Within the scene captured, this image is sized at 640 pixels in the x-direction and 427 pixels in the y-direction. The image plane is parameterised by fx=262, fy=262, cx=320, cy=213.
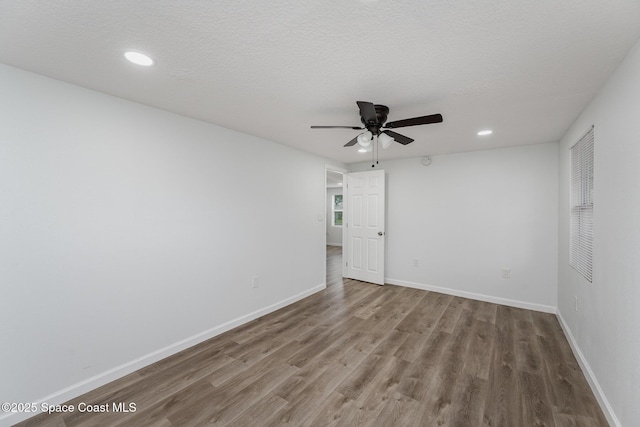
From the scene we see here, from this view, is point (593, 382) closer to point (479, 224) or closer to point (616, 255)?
point (616, 255)

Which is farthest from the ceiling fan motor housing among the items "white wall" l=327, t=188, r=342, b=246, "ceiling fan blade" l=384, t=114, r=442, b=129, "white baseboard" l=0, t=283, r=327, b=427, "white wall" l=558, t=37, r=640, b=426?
"white wall" l=327, t=188, r=342, b=246

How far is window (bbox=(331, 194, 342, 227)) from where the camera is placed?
10094 mm

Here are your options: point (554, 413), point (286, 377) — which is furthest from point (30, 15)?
point (554, 413)

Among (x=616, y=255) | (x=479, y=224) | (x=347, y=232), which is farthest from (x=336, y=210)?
(x=616, y=255)

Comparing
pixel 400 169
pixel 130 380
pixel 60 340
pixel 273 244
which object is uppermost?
pixel 400 169

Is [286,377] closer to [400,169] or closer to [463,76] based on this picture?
[463,76]

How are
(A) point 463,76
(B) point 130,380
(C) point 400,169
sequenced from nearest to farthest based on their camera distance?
(A) point 463,76 → (B) point 130,380 → (C) point 400,169

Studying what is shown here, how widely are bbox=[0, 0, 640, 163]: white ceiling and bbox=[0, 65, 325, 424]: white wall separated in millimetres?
310

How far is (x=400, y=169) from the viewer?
4.79 meters

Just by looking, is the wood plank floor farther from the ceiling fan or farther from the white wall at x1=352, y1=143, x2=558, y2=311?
the ceiling fan

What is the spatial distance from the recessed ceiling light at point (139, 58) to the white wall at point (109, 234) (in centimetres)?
77

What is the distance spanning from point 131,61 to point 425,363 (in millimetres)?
3319

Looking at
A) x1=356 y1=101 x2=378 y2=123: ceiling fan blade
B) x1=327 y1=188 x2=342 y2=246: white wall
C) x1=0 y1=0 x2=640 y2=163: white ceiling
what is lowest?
x1=327 y1=188 x2=342 y2=246: white wall

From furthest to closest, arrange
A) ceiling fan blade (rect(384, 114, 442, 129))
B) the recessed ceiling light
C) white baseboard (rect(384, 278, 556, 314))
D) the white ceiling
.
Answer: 1. white baseboard (rect(384, 278, 556, 314))
2. ceiling fan blade (rect(384, 114, 442, 129))
3. the recessed ceiling light
4. the white ceiling
